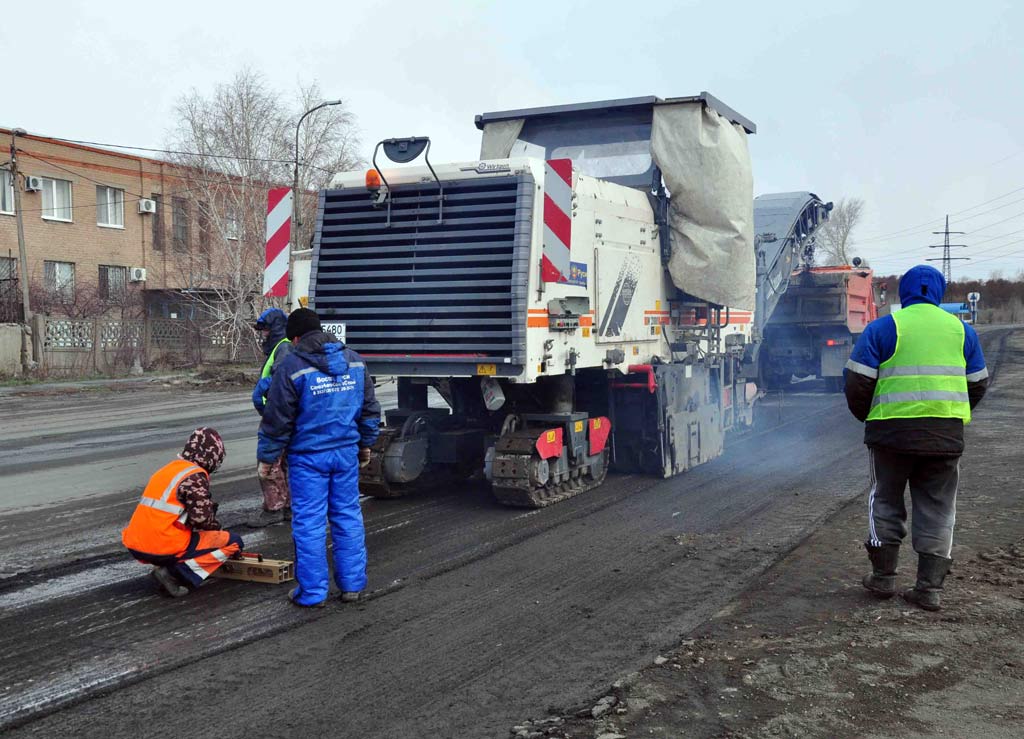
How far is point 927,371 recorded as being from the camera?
5508mm

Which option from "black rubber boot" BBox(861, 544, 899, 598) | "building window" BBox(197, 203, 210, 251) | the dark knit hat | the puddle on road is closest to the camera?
"black rubber boot" BBox(861, 544, 899, 598)

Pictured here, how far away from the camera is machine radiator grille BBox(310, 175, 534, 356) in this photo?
309 inches

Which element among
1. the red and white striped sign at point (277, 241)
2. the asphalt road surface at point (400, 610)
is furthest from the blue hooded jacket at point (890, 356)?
the red and white striped sign at point (277, 241)

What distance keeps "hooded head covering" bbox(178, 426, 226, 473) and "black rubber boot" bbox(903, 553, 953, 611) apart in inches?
164

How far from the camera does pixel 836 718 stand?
397cm

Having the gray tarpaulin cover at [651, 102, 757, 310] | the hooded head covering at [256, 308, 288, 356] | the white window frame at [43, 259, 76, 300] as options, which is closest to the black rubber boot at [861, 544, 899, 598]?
the gray tarpaulin cover at [651, 102, 757, 310]

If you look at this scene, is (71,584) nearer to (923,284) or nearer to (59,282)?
(923,284)

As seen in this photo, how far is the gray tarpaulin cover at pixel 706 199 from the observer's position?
31.4 feet

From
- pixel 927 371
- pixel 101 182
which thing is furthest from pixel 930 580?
pixel 101 182

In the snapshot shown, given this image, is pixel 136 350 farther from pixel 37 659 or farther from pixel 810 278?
pixel 37 659

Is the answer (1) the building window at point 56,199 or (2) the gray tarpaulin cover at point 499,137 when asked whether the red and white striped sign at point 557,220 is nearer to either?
(2) the gray tarpaulin cover at point 499,137

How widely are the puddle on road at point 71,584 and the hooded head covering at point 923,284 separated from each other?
198 inches

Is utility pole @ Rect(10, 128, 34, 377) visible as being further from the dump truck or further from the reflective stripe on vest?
the reflective stripe on vest

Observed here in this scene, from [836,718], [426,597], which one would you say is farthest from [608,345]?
[836,718]
